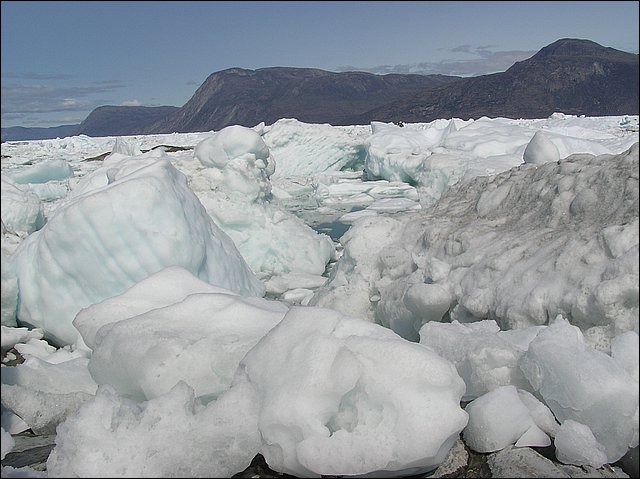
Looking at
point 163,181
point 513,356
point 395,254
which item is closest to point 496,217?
point 395,254

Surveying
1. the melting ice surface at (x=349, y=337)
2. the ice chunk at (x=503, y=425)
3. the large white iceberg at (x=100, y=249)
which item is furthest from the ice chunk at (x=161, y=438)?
the large white iceberg at (x=100, y=249)

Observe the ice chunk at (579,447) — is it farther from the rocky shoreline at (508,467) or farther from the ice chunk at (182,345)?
A: the ice chunk at (182,345)

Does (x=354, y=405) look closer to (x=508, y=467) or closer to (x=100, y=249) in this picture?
(x=508, y=467)

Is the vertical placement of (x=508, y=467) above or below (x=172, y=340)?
below

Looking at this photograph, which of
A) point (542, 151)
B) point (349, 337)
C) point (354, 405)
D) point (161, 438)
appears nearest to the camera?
point (161, 438)

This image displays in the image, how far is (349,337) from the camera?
7.70 feet

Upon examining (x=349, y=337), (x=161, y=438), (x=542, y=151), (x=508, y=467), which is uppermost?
(x=542, y=151)

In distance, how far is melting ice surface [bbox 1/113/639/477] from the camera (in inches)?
79.4

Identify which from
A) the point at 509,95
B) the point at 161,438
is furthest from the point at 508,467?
the point at 509,95

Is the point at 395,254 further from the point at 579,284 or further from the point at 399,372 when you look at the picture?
the point at 399,372

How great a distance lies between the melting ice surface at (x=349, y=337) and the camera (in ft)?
6.62

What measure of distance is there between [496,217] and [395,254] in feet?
2.94

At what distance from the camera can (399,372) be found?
2.16 metres

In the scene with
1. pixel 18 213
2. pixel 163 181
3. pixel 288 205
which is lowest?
pixel 288 205
